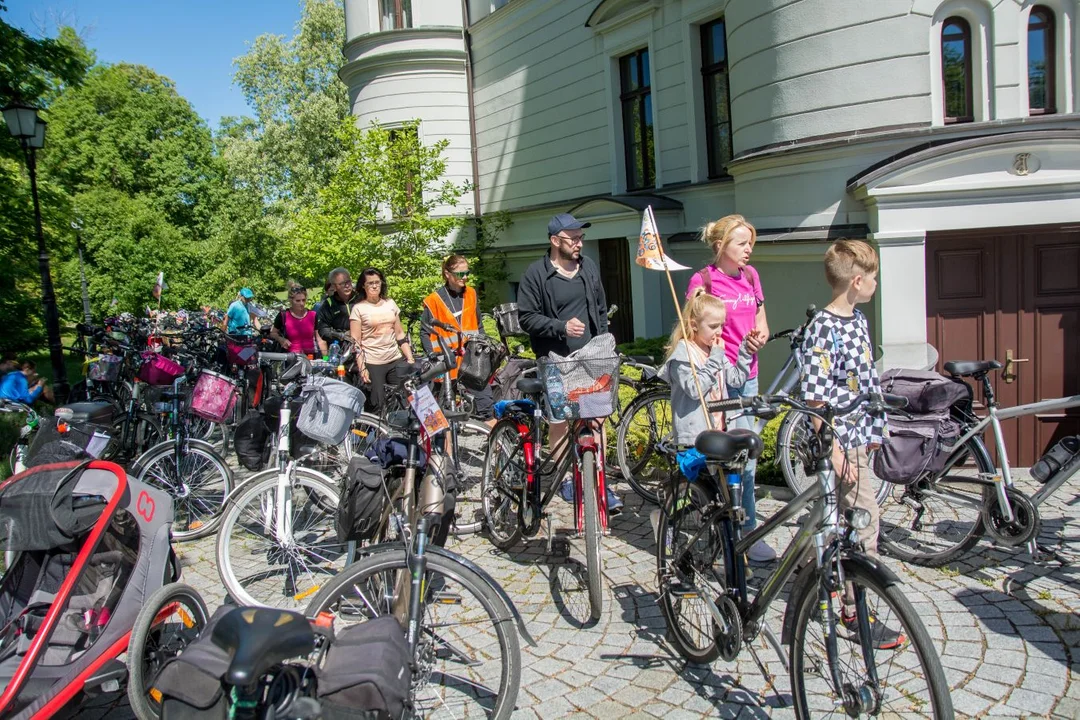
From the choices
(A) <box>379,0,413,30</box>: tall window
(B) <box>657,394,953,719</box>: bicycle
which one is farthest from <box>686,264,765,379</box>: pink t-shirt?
(A) <box>379,0,413,30</box>: tall window

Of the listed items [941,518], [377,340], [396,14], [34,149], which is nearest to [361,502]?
[941,518]

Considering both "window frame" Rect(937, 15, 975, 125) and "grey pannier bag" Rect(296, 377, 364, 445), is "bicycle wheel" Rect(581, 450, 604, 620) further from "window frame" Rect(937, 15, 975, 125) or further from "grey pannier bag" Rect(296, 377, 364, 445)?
"window frame" Rect(937, 15, 975, 125)

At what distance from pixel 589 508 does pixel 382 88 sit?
633 inches

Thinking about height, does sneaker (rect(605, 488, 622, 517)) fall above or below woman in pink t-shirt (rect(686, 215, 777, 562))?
below

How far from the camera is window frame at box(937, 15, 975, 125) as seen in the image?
7.40 metres

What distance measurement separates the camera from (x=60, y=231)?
16578mm

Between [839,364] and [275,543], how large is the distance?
130 inches

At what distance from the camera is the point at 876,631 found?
9.59ft

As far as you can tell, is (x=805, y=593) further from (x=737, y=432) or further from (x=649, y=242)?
(x=649, y=242)

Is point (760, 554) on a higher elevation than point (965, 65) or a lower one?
lower

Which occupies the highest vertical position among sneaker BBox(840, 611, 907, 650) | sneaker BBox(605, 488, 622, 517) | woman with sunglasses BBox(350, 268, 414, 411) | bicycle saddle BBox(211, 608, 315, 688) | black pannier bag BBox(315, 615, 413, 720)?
woman with sunglasses BBox(350, 268, 414, 411)

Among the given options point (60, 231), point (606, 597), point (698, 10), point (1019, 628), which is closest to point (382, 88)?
point (60, 231)

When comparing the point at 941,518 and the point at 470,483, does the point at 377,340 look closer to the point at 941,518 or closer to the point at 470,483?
the point at 470,483

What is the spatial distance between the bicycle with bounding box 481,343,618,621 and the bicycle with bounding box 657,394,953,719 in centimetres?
46
